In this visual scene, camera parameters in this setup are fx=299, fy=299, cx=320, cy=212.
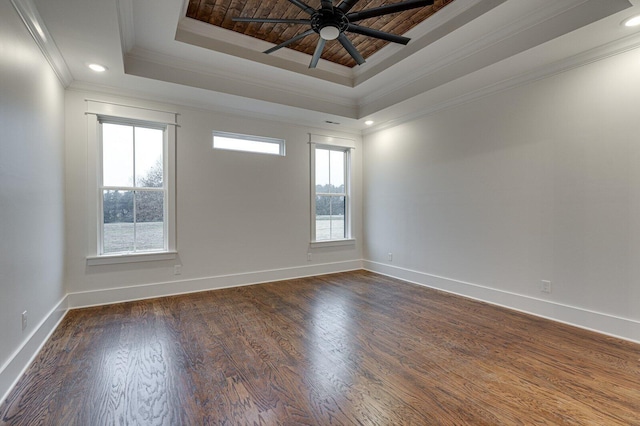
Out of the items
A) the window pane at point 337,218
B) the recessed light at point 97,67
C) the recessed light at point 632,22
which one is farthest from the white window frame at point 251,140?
the recessed light at point 632,22

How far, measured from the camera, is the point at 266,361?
2.30 m

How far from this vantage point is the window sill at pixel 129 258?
3574 millimetres

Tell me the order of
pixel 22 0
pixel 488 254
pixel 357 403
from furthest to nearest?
pixel 488 254
pixel 22 0
pixel 357 403

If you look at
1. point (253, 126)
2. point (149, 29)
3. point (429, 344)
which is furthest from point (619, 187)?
point (149, 29)

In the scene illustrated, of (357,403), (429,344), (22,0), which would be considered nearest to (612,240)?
(429,344)

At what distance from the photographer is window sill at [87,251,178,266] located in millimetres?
3574

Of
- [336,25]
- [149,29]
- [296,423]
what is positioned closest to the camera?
[296,423]

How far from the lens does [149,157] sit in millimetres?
3982

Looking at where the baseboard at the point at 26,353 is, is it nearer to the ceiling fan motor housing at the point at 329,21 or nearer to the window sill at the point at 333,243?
the ceiling fan motor housing at the point at 329,21

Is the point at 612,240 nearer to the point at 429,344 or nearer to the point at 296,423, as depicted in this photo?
the point at 429,344

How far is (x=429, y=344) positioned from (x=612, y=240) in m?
1.96

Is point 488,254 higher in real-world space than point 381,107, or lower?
lower

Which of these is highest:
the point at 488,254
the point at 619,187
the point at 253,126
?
the point at 253,126

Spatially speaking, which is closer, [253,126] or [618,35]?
[618,35]
